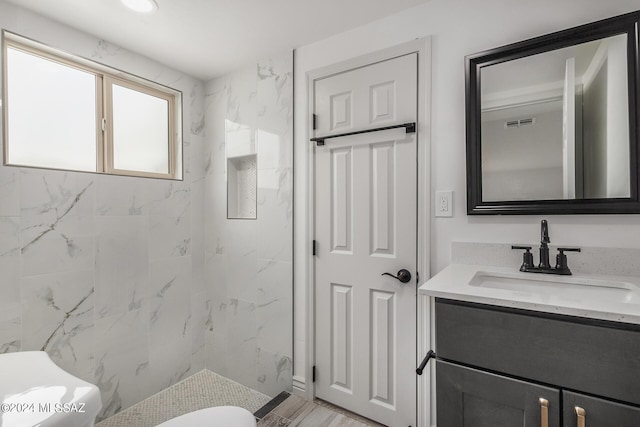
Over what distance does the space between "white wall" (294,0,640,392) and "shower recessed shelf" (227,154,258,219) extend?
99 cm

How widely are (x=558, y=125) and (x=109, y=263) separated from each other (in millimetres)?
2492

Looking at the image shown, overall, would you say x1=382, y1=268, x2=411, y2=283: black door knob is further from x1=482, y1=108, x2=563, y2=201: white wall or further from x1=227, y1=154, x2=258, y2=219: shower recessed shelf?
x1=227, y1=154, x2=258, y2=219: shower recessed shelf

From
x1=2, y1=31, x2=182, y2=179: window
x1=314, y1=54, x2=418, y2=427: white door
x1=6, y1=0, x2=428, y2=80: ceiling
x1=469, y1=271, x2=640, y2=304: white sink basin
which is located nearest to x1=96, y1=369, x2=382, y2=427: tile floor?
x1=314, y1=54, x2=418, y2=427: white door

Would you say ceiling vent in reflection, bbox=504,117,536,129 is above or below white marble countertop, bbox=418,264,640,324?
above

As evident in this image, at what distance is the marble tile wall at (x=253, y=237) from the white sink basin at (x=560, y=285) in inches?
47.2

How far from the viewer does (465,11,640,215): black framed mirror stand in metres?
1.18

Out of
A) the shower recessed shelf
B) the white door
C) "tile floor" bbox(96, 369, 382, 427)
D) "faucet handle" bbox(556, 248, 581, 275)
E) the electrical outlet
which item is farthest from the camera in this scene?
the shower recessed shelf

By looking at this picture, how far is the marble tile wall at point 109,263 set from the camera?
A: 5.32 ft

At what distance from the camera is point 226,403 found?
213 cm

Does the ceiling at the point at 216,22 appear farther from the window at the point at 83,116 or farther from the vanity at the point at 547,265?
the vanity at the point at 547,265

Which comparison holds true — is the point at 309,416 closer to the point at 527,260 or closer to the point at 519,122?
the point at 527,260

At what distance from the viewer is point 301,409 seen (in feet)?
6.18

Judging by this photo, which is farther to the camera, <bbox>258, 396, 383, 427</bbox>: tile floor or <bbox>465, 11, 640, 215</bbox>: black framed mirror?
<bbox>258, 396, 383, 427</bbox>: tile floor

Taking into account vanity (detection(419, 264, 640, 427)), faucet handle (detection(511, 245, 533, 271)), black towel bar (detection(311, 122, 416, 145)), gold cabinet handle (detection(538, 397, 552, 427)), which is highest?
black towel bar (detection(311, 122, 416, 145))
